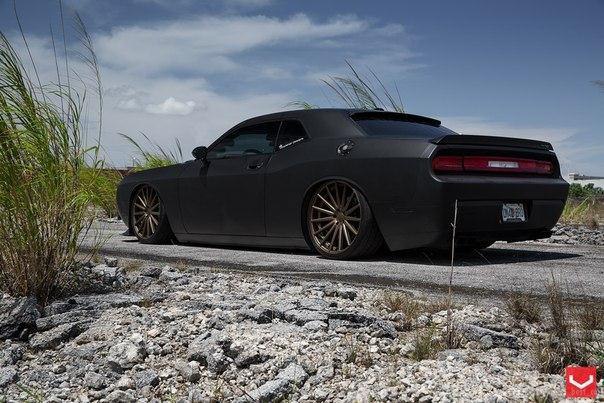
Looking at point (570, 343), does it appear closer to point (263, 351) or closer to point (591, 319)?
point (591, 319)

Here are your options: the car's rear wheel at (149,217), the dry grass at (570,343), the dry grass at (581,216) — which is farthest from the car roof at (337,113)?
the dry grass at (581,216)

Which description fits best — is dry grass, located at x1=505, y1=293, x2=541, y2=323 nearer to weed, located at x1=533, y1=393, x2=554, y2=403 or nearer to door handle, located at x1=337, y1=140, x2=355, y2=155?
weed, located at x1=533, y1=393, x2=554, y2=403

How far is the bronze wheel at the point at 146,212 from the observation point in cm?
809

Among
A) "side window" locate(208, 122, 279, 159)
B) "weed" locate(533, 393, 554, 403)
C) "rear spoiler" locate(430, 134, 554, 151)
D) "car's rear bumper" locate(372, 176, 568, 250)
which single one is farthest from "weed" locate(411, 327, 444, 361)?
"side window" locate(208, 122, 279, 159)

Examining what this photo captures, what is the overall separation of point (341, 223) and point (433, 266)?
0.87 m

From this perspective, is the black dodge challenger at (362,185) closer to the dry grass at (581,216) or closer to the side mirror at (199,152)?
the side mirror at (199,152)

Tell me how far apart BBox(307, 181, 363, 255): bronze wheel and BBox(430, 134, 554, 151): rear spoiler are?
0.87 meters

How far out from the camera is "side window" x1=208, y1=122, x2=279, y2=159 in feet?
22.4

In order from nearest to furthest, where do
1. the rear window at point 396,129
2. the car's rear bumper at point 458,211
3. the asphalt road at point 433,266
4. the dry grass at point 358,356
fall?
1. the dry grass at point 358,356
2. the asphalt road at point 433,266
3. the car's rear bumper at point 458,211
4. the rear window at point 396,129

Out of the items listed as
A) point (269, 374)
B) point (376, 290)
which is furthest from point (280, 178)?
point (269, 374)

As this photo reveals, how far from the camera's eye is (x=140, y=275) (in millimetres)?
4977

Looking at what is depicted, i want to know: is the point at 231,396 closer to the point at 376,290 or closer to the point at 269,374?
the point at 269,374

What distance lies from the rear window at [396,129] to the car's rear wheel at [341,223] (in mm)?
557

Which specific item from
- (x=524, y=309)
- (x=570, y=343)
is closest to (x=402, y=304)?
(x=524, y=309)
